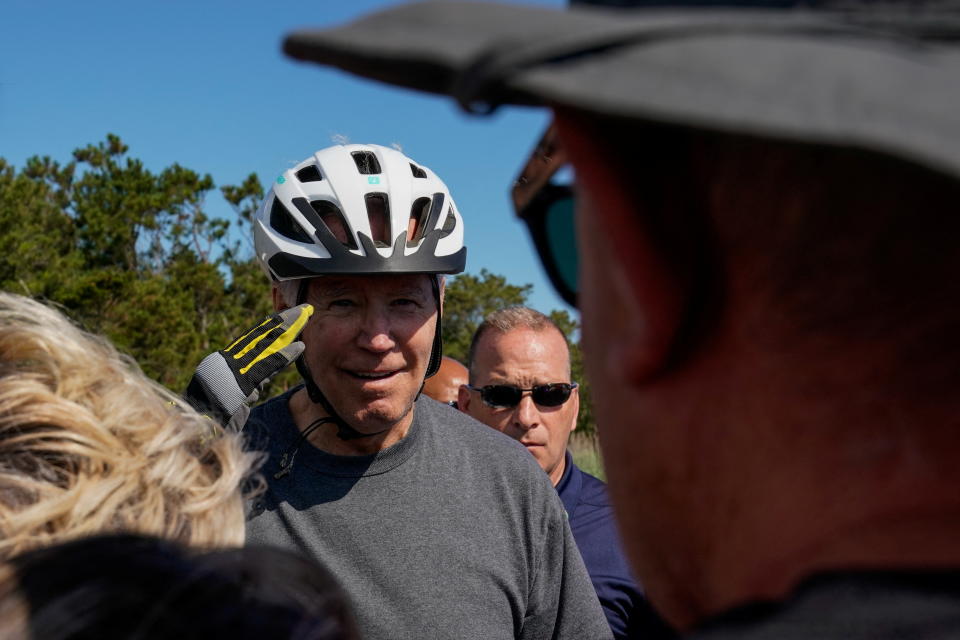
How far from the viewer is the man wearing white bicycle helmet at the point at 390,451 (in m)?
2.80

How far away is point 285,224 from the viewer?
3566 millimetres

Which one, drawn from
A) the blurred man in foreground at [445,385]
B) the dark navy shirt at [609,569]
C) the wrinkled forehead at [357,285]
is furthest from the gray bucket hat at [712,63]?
the blurred man in foreground at [445,385]

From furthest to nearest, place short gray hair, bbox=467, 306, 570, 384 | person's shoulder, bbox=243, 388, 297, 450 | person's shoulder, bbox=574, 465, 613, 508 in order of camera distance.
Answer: short gray hair, bbox=467, 306, 570, 384
person's shoulder, bbox=574, 465, 613, 508
person's shoulder, bbox=243, 388, 297, 450

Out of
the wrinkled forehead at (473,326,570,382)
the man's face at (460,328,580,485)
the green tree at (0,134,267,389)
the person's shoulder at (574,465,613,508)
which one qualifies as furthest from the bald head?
the green tree at (0,134,267,389)

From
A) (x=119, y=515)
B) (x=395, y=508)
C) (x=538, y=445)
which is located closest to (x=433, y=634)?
(x=395, y=508)

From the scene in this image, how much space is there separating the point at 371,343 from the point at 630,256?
8.29 ft

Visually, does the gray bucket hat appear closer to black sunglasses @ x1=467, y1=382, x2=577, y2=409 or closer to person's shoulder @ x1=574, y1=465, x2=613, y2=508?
person's shoulder @ x1=574, y1=465, x2=613, y2=508

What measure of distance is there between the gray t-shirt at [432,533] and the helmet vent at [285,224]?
0.70m

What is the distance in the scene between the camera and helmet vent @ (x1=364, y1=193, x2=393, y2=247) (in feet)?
11.3

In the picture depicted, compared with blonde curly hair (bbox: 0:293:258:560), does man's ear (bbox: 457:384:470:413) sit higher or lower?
lower

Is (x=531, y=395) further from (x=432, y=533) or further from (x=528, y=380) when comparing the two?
(x=432, y=533)

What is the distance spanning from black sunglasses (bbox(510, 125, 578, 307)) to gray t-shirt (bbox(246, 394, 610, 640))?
168 cm

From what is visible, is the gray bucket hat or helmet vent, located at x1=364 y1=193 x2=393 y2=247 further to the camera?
helmet vent, located at x1=364 y1=193 x2=393 y2=247

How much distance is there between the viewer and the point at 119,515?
1.52 metres
